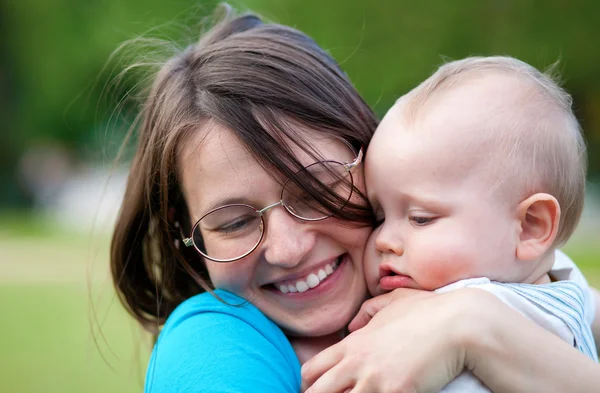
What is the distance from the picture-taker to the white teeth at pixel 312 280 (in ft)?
7.75

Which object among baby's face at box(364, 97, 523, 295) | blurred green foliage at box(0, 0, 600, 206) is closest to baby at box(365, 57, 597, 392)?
baby's face at box(364, 97, 523, 295)

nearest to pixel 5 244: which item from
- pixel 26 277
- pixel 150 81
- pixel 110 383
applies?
pixel 26 277

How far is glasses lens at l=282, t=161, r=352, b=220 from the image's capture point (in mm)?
2295

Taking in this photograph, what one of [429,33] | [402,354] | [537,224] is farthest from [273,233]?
[429,33]

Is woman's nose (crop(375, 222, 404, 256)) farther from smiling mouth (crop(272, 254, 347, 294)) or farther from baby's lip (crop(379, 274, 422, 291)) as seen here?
smiling mouth (crop(272, 254, 347, 294))

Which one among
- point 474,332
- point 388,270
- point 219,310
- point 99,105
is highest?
point 474,332

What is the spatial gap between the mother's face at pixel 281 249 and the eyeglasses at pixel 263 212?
2 cm

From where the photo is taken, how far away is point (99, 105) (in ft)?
14.6

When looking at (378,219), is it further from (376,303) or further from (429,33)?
(429,33)

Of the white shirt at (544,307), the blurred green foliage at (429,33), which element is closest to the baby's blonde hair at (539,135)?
the white shirt at (544,307)

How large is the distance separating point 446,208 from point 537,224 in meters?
0.30

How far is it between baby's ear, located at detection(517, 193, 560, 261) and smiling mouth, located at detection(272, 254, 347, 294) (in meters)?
0.66

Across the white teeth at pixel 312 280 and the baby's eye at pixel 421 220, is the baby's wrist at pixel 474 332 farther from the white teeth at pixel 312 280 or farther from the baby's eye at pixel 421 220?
the white teeth at pixel 312 280

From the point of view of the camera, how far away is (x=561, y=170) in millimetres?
2180
